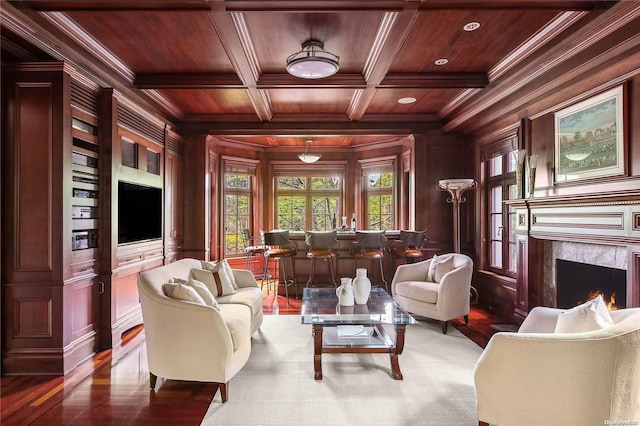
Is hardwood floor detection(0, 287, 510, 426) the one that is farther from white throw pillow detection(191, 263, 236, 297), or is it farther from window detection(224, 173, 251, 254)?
window detection(224, 173, 251, 254)

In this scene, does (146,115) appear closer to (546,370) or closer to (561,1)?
(561,1)

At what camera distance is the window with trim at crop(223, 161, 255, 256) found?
24.8 ft

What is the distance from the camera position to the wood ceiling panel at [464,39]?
291 centimetres

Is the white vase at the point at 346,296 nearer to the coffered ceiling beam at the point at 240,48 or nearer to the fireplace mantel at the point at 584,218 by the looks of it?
the fireplace mantel at the point at 584,218

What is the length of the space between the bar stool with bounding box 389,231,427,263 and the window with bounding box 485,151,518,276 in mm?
992

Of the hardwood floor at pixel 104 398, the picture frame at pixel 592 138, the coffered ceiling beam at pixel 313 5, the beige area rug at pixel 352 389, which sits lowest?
the hardwood floor at pixel 104 398

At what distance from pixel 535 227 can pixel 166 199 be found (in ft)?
15.5

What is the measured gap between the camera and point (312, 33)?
321 cm

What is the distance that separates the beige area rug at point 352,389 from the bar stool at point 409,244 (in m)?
1.84

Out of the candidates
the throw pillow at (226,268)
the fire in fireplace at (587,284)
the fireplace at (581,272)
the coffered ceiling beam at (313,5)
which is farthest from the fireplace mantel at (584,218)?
the throw pillow at (226,268)

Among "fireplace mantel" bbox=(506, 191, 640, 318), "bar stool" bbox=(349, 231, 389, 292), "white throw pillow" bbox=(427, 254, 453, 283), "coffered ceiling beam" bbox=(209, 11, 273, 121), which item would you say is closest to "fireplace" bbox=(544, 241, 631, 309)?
"fireplace mantel" bbox=(506, 191, 640, 318)

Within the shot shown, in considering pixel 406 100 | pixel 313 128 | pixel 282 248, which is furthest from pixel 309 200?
pixel 406 100

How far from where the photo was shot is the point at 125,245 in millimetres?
4039

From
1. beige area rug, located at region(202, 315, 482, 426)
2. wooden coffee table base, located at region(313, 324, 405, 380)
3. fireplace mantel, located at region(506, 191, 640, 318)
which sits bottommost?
beige area rug, located at region(202, 315, 482, 426)
